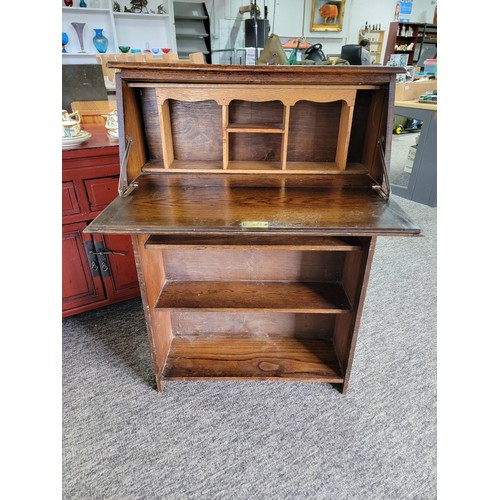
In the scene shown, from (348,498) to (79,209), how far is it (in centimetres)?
158

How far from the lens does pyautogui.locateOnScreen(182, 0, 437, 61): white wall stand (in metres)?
5.78

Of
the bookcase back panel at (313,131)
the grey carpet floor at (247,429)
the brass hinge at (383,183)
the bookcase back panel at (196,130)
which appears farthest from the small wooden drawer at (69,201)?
the brass hinge at (383,183)

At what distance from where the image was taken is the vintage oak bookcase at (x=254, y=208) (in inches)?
42.3

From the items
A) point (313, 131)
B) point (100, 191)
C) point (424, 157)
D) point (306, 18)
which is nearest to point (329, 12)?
point (306, 18)

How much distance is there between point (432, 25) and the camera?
7305 millimetres

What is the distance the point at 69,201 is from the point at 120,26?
14.5 ft

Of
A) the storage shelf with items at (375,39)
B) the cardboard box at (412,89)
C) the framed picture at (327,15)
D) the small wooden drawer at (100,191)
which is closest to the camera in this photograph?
the small wooden drawer at (100,191)

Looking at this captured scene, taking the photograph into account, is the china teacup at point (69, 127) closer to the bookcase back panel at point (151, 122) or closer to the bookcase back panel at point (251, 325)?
the bookcase back panel at point (151, 122)

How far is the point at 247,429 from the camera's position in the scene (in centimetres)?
130

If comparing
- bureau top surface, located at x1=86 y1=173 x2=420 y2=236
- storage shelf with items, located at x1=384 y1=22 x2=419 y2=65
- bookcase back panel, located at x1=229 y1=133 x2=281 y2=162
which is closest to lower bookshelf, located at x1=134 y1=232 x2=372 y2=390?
bureau top surface, located at x1=86 y1=173 x2=420 y2=236

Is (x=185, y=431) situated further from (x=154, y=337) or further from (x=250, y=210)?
(x=250, y=210)

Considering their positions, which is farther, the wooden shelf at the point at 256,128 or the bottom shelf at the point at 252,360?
the bottom shelf at the point at 252,360

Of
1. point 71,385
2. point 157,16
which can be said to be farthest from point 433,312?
point 157,16

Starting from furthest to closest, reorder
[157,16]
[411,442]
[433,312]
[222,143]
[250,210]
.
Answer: [157,16]
[433,312]
[222,143]
[411,442]
[250,210]
